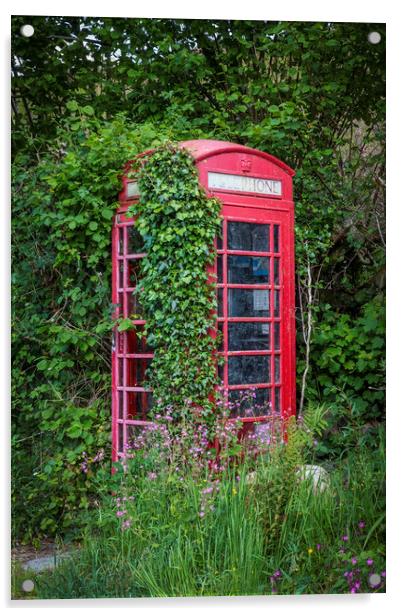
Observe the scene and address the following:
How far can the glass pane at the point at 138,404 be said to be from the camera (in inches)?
210

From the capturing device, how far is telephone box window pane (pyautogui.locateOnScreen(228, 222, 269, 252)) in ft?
17.2

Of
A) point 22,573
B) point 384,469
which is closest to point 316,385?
point 384,469

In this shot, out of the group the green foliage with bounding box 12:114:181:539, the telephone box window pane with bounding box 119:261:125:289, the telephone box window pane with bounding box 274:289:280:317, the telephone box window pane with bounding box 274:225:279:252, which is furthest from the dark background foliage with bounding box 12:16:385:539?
the telephone box window pane with bounding box 274:225:279:252

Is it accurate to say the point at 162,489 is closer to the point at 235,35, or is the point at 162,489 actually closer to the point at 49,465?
the point at 49,465

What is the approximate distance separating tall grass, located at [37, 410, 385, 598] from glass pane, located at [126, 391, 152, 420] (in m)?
0.51

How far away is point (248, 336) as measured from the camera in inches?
210

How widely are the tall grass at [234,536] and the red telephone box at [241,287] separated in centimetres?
58

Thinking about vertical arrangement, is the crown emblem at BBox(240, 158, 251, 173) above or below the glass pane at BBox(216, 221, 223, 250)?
above

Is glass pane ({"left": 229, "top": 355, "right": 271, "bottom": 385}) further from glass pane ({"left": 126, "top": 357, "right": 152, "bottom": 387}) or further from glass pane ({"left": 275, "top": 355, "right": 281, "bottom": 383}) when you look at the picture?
glass pane ({"left": 126, "top": 357, "right": 152, "bottom": 387})

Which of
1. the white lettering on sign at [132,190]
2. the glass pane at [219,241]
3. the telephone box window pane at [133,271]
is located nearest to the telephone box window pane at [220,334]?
the glass pane at [219,241]

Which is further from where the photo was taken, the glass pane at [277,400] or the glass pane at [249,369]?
the glass pane at [277,400]

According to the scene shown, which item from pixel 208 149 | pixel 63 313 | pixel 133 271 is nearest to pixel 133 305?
pixel 133 271

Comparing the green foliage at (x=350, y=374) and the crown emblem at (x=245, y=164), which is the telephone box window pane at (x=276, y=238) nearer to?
the crown emblem at (x=245, y=164)

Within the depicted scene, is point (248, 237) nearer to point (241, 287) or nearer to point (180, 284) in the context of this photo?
point (241, 287)
